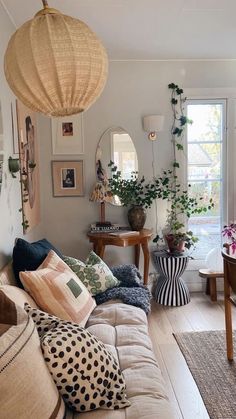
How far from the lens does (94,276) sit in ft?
8.14

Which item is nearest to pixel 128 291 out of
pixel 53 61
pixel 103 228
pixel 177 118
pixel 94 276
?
pixel 94 276

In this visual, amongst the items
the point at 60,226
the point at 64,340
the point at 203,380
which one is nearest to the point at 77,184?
the point at 60,226

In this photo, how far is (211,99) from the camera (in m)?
3.64

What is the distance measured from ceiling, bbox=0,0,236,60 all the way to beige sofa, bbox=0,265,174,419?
181 cm

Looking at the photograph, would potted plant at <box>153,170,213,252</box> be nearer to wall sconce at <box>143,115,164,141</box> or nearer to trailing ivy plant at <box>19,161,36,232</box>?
wall sconce at <box>143,115,164,141</box>

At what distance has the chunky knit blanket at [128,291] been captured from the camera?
7.78ft

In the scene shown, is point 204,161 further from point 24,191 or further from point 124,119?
point 24,191

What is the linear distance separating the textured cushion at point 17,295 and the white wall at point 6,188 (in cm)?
38

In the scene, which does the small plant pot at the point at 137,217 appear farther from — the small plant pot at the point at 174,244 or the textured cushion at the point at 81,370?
the textured cushion at the point at 81,370

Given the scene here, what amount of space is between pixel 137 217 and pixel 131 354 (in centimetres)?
188

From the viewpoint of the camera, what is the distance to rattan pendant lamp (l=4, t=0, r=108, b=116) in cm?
114

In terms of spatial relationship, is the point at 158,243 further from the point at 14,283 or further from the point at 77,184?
the point at 14,283

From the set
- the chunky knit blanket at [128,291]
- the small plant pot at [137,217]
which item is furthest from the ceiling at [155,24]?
the chunky knit blanket at [128,291]

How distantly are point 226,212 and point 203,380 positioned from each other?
1964mm
